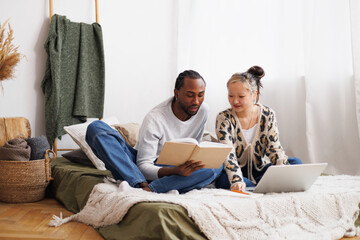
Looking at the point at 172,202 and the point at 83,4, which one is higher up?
the point at 83,4

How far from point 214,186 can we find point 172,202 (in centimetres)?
62

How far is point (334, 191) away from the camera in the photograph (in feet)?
5.92

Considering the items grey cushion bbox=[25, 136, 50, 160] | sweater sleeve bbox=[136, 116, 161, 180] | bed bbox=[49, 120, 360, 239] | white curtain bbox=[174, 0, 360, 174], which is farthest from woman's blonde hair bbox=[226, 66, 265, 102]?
grey cushion bbox=[25, 136, 50, 160]

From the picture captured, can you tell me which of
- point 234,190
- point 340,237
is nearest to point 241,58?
point 234,190

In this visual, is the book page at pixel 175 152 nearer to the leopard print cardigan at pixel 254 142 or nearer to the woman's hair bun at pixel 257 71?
the leopard print cardigan at pixel 254 142

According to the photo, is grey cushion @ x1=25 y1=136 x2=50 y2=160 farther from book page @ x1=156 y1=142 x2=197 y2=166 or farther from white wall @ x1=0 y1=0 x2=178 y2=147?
book page @ x1=156 y1=142 x2=197 y2=166

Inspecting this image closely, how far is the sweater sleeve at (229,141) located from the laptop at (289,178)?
0.12 metres

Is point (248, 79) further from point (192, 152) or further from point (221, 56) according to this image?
point (221, 56)

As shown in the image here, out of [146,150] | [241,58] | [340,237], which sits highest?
[241,58]

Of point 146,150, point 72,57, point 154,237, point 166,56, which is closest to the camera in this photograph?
point 154,237

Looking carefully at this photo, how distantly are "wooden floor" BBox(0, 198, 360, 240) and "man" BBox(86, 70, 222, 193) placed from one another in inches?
11.6

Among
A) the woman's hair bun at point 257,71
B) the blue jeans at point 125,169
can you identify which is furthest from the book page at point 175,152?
the woman's hair bun at point 257,71

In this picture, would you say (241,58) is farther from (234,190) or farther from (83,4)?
(234,190)

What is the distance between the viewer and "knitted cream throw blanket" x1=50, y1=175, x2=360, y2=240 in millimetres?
1488
